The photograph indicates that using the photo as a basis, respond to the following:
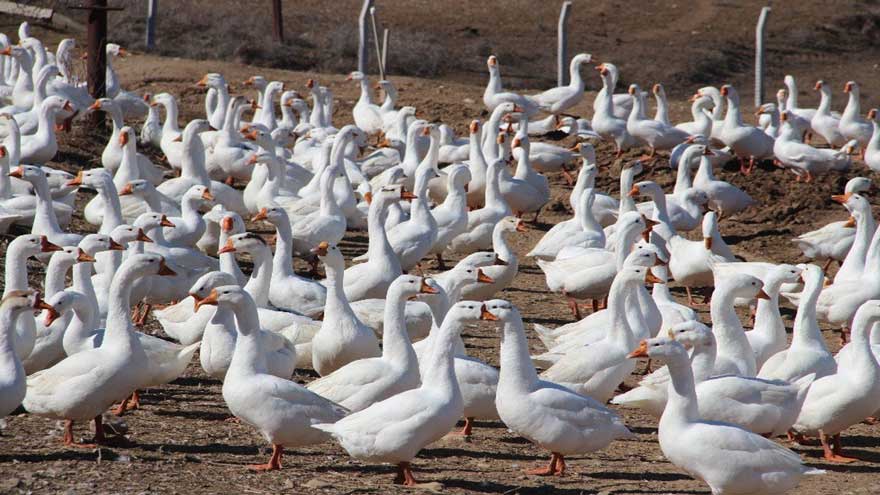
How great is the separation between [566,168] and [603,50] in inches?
540

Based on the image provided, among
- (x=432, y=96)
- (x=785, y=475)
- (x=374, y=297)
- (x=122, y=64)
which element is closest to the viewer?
(x=785, y=475)

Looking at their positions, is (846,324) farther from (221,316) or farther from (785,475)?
(221,316)

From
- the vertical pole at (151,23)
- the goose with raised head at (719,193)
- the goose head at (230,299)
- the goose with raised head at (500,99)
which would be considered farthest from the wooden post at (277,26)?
the goose head at (230,299)

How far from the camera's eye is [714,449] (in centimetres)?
675

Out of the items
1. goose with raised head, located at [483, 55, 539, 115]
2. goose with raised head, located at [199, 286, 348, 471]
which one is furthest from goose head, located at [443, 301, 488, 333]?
goose with raised head, located at [483, 55, 539, 115]

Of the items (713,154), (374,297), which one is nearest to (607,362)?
(374,297)

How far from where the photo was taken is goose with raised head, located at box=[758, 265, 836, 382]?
340 inches

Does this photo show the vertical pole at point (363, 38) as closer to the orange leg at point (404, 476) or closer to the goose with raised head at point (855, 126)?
the goose with raised head at point (855, 126)

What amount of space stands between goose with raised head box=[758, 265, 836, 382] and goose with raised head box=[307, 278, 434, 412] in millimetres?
2455

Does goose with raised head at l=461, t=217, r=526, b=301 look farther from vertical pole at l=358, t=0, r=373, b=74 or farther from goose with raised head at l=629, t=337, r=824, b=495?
vertical pole at l=358, t=0, r=373, b=74

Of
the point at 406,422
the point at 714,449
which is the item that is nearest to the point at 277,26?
the point at 406,422

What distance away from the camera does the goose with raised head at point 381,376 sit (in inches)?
304

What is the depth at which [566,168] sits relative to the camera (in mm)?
17906

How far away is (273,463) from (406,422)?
34.9 inches
